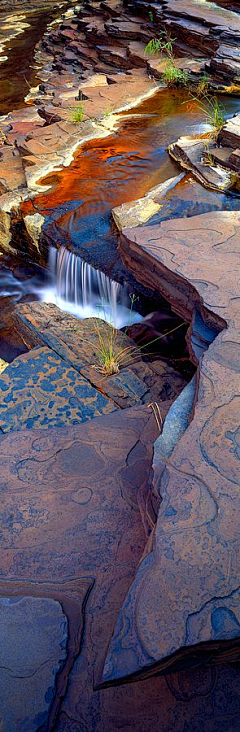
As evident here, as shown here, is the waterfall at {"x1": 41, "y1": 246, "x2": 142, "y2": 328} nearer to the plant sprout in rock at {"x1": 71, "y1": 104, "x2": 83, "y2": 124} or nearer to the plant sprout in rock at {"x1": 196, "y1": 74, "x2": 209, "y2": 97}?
the plant sprout in rock at {"x1": 71, "y1": 104, "x2": 83, "y2": 124}

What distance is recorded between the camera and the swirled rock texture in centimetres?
135

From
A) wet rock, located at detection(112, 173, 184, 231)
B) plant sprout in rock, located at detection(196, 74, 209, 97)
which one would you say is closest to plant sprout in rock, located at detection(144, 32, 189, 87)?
plant sprout in rock, located at detection(196, 74, 209, 97)

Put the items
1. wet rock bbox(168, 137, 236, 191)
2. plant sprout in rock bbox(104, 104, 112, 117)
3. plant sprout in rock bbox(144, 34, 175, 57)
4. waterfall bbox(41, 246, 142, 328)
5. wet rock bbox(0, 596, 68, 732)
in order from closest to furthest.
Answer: wet rock bbox(0, 596, 68, 732) < waterfall bbox(41, 246, 142, 328) < wet rock bbox(168, 137, 236, 191) < plant sprout in rock bbox(104, 104, 112, 117) < plant sprout in rock bbox(144, 34, 175, 57)

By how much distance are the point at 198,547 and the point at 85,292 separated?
10.9 ft

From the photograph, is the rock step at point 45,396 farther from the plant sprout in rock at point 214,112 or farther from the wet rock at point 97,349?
the plant sprout in rock at point 214,112

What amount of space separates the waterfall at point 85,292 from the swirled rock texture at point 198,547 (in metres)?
1.80

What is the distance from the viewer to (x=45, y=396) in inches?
117

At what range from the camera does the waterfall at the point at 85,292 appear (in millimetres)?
4355

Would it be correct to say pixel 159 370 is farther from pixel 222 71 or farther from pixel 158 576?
pixel 222 71

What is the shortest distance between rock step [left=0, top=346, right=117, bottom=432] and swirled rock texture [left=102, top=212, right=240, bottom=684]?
81 centimetres

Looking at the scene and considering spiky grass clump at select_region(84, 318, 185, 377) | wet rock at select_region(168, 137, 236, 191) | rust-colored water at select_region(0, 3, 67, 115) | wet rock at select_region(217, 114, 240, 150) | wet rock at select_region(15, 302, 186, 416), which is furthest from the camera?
rust-colored water at select_region(0, 3, 67, 115)

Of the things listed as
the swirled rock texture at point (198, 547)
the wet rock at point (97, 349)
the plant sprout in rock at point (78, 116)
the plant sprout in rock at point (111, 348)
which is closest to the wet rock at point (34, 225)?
the wet rock at point (97, 349)

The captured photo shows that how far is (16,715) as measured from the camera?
Answer: 4.88ft

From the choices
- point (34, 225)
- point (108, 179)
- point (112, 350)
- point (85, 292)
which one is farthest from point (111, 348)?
point (108, 179)
